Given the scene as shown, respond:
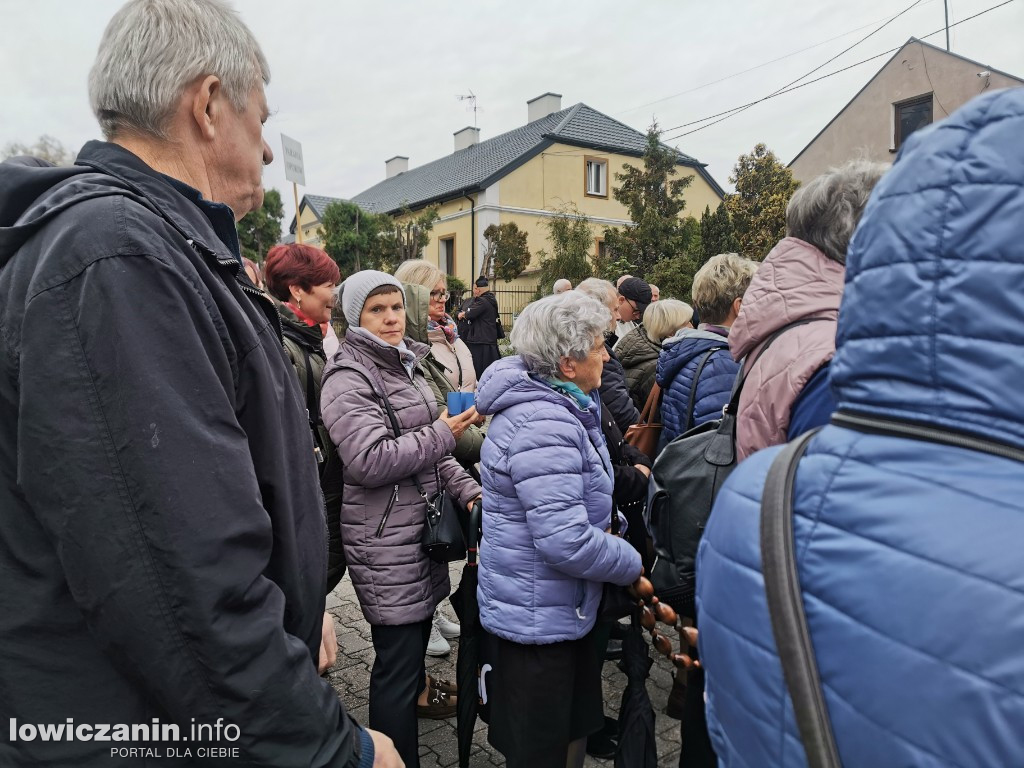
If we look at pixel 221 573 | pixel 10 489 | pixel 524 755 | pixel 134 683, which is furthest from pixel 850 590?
pixel 524 755

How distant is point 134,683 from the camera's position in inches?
41.5

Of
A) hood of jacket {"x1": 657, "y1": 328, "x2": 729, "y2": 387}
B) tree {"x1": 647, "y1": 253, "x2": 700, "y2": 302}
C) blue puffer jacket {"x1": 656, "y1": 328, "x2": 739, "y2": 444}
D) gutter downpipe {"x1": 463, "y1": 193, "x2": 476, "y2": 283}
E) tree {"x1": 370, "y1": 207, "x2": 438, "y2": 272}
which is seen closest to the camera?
blue puffer jacket {"x1": 656, "y1": 328, "x2": 739, "y2": 444}

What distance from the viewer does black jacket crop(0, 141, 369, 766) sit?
38.1 inches

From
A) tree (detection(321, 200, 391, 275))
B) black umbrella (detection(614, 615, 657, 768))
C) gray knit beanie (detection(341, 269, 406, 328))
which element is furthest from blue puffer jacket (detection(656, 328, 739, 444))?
tree (detection(321, 200, 391, 275))

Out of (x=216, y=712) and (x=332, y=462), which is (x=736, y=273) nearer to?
(x=332, y=462)

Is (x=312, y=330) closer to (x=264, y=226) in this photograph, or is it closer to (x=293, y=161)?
(x=293, y=161)

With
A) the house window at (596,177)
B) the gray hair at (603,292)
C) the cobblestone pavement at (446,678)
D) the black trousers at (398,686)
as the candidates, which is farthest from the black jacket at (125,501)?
the house window at (596,177)

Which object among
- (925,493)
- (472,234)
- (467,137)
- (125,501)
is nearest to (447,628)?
(125,501)

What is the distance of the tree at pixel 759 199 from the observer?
634 inches

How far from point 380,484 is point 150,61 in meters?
1.70

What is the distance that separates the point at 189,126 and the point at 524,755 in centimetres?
219

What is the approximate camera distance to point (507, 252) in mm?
23359

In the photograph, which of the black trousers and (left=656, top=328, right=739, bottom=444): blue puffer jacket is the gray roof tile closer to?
(left=656, top=328, right=739, bottom=444): blue puffer jacket

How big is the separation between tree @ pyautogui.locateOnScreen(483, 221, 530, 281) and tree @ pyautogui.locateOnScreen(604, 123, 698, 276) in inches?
209
